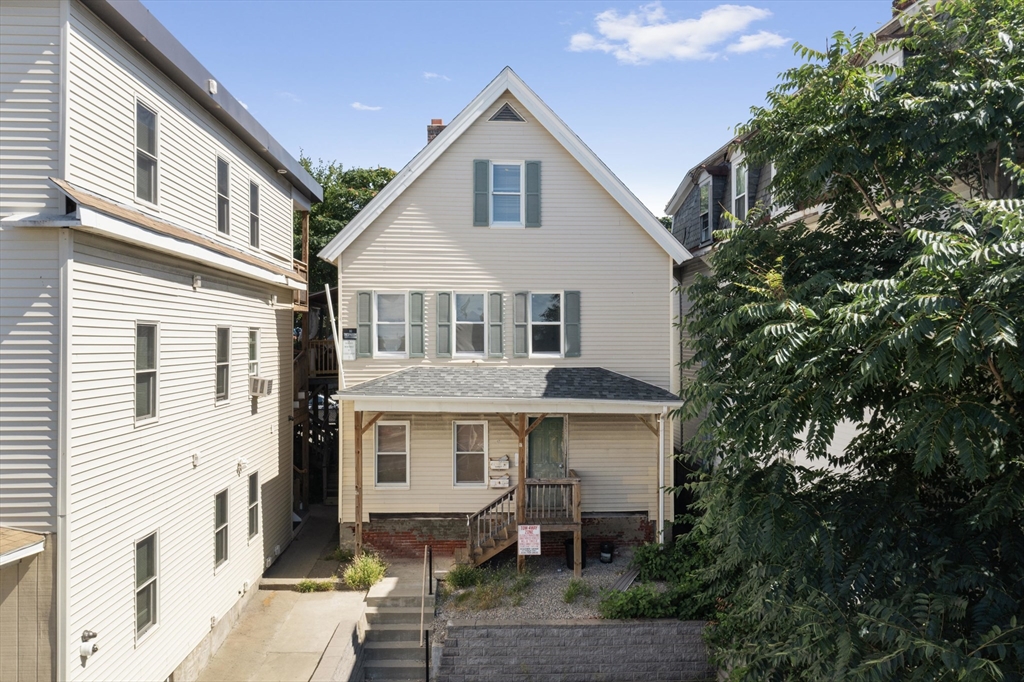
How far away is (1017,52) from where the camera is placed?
7.03m

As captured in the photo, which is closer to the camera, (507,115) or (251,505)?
(251,505)

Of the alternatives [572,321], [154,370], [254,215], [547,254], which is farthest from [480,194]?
[154,370]

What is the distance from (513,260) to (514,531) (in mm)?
6211

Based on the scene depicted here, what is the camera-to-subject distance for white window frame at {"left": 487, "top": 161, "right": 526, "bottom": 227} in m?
15.0

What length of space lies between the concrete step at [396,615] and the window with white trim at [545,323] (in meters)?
6.15

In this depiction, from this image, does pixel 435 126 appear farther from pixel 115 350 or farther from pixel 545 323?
pixel 115 350

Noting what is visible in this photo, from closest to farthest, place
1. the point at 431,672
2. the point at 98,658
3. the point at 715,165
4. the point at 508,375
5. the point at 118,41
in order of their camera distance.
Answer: the point at 98,658
the point at 118,41
the point at 431,672
the point at 508,375
the point at 715,165

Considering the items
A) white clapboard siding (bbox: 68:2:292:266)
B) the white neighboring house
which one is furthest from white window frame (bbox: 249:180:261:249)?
the white neighboring house

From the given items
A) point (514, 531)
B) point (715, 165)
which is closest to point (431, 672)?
point (514, 531)

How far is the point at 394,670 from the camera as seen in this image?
11.7 m

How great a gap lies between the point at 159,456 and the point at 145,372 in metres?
1.34

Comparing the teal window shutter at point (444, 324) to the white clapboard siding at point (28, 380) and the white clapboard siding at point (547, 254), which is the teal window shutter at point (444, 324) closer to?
the white clapboard siding at point (547, 254)

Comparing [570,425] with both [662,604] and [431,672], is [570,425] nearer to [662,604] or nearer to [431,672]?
[662,604]

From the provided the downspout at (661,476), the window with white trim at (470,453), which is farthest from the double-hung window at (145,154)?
the downspout at (661,476)
